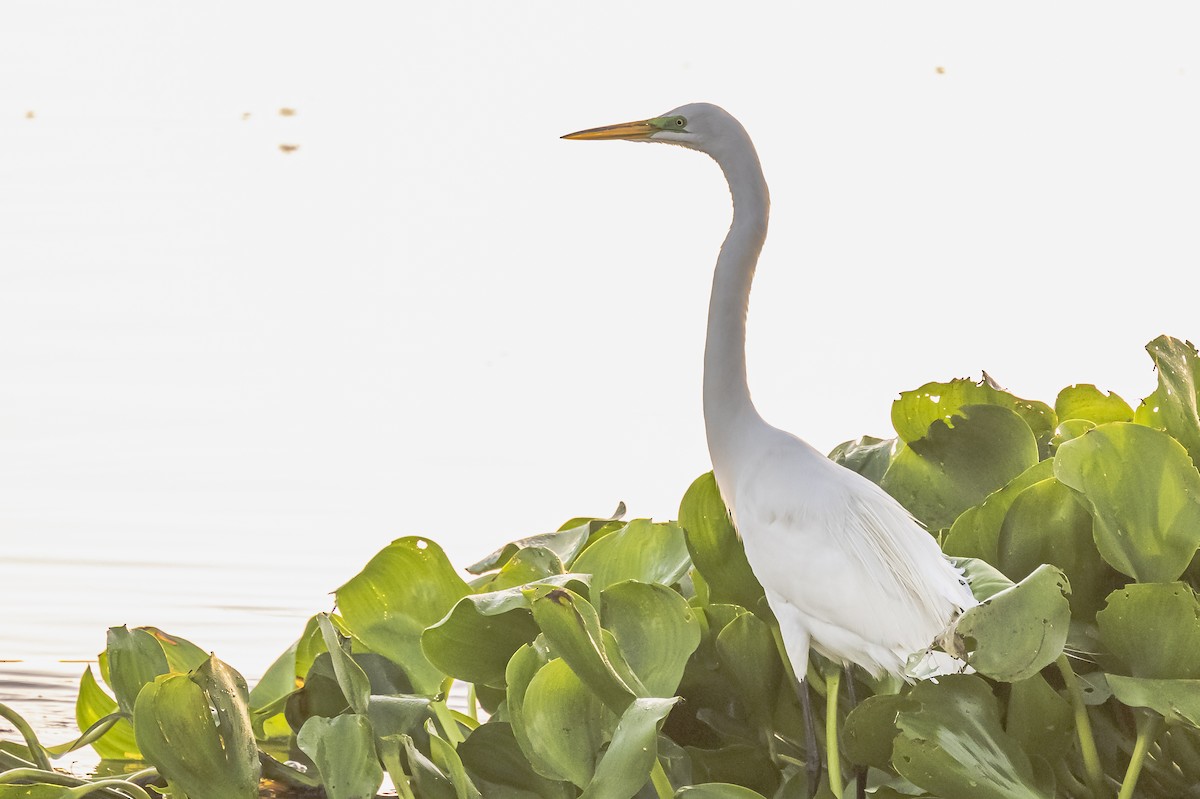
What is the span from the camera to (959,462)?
225 centimetres

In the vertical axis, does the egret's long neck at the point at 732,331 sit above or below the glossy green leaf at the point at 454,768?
above

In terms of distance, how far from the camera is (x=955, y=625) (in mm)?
1609

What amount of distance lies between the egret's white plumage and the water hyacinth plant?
6 cm

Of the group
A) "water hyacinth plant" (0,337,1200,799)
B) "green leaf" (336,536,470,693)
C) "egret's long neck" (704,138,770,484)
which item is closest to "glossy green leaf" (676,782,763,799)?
"water hyacinth plant" (0,337,1200,799)

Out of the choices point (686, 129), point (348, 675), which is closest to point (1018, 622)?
point (348, 675)

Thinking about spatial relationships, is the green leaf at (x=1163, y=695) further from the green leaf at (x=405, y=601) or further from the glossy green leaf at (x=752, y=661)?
the green leaf at (x=405, y=601)

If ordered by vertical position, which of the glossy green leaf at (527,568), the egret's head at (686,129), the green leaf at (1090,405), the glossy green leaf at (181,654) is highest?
the egret's head at (686,129)

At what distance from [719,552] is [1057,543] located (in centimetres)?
48

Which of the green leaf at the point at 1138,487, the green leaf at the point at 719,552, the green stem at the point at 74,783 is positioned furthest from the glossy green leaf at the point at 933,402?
the green stem at the point at 74,783

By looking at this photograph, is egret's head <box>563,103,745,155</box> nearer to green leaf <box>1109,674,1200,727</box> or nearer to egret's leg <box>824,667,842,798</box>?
egret's leg <box>824,667,842,798</box>

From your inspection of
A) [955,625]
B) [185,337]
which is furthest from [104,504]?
[955,625]

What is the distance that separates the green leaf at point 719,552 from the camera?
2.19 meters

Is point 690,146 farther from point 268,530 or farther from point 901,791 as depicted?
point 268,530

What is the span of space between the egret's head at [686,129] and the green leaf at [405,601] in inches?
28.7
